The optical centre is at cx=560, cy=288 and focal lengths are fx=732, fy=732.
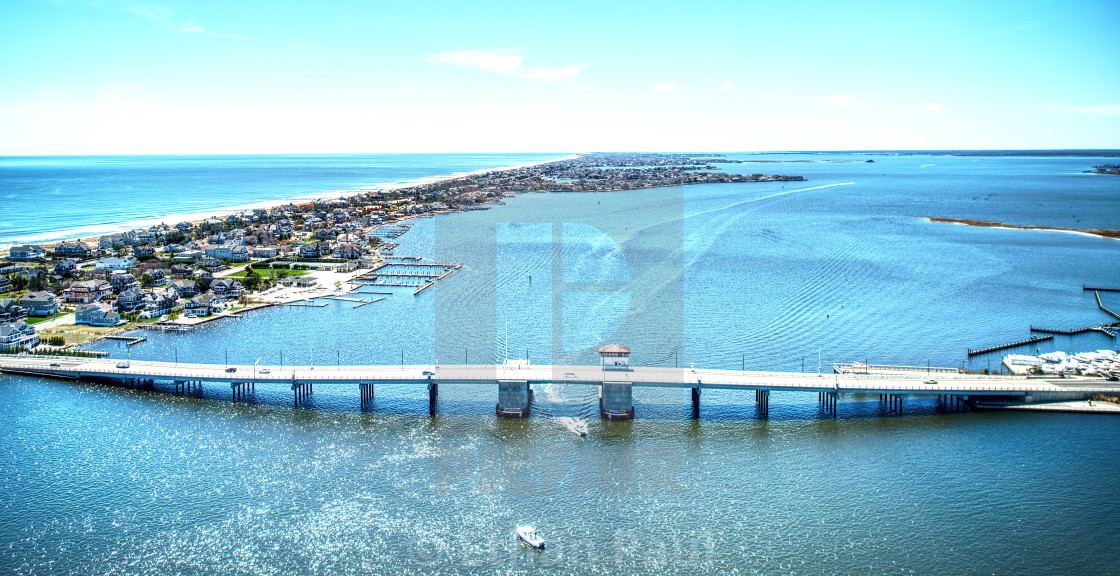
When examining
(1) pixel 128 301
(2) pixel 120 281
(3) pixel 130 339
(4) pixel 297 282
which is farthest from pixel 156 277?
(3) pixel 130 339

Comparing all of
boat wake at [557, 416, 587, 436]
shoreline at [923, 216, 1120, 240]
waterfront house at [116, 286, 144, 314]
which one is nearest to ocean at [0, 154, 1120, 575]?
boat wake at [557, 416, 587, 436]

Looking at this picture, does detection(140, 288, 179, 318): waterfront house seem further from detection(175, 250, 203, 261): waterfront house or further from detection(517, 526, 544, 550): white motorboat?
detection(517, 526, 544, 550): white motorboat

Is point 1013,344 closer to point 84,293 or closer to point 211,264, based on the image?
point 84,293

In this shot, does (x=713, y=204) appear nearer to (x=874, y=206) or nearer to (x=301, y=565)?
(x=874, y=206)

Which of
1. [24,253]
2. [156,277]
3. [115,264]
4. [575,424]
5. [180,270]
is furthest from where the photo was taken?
[24,253]

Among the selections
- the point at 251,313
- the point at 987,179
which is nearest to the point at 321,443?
the point at 251,313

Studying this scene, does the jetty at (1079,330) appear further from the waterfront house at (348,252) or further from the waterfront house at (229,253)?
the waterfront house at (229,253)

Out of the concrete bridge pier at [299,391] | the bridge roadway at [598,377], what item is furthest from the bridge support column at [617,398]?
the concrete bridge pier at [299,391]
